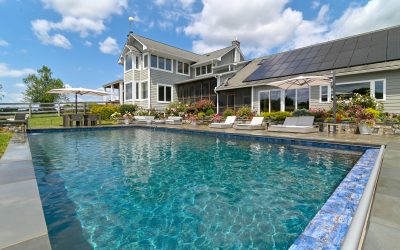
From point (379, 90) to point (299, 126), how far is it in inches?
184

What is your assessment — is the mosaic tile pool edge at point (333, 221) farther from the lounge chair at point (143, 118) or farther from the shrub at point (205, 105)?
the lounge chair at point (143, 118)

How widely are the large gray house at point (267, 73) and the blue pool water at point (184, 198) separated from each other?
22.4ft

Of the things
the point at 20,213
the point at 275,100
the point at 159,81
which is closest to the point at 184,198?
the point at 20,213

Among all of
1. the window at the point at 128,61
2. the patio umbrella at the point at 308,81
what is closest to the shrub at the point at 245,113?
the patio umbrella at the point at 308,81

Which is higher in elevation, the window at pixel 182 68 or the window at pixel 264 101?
the window at pixel 182 68

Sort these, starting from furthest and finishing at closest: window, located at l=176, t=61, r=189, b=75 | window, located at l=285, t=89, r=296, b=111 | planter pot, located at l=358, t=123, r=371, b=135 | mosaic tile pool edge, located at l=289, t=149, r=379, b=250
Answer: window, located at l=176, t=61, r=189, b=75
window, located at l=285, t=89, r=296, b=111
planter pot, located at l=358, t=123, r=371, b=135
mosaic tile pool edge, located at l=289, t=149, r=379, b=250

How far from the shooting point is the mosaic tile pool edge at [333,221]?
1.96 metres

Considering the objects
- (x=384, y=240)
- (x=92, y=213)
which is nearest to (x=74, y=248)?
(x=92, y=213)

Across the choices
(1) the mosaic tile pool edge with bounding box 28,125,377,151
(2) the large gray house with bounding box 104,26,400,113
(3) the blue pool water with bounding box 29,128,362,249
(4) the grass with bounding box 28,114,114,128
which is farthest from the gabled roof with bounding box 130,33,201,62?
(3) the blue pool water with bounding box 29,128,362,249

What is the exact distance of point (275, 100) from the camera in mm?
15117

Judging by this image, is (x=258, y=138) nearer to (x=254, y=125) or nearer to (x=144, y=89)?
(x=254, y=125)

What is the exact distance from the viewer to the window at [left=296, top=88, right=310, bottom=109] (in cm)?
1365

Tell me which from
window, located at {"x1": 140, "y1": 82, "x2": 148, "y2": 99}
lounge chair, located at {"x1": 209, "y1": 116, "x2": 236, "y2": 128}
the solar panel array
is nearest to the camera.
→ the solar panel array

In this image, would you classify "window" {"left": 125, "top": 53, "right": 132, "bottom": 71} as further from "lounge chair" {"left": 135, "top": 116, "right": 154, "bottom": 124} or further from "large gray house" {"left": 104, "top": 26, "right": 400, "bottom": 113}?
"lounge chair" {"left": 135, "top": 116, "right": 154, "bottom": 124}
